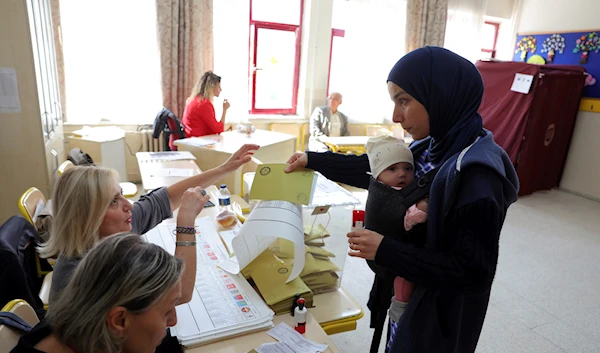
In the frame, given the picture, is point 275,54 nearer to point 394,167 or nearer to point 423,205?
point 394,167

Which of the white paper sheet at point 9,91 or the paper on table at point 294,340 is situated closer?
the paper on table at point 294,340

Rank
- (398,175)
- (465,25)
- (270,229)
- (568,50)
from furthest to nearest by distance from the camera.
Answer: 1. (465,25)
2. (568,50)
3. (398,175)
4. (270,229)

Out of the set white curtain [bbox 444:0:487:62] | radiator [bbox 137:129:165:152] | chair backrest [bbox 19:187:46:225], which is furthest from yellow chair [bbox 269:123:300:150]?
chair backrest [bbox 19:187:46:225]

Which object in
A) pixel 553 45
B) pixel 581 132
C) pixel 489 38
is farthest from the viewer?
pixel 489 38

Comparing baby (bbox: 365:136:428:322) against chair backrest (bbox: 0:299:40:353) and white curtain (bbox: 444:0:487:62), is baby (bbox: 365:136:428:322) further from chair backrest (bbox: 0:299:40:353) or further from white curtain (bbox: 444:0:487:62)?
white curtain (bbox: 444:0:487:62)

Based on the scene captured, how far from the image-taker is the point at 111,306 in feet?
2.48

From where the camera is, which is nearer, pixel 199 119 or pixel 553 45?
pixel 199 119

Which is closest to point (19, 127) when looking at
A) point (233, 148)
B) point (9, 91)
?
point (9, 91)

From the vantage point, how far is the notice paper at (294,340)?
3.55 ft

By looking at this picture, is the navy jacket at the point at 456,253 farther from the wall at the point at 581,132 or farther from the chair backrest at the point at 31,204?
the wall at the point at 581,132

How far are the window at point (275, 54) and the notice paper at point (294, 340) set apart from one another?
4.58 meters

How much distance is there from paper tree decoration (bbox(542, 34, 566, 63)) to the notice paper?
21.3ft

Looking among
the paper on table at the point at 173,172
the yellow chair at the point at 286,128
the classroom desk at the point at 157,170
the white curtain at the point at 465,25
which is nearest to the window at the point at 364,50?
the yellow chair at the point at 286,128

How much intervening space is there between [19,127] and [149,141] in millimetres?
2141
